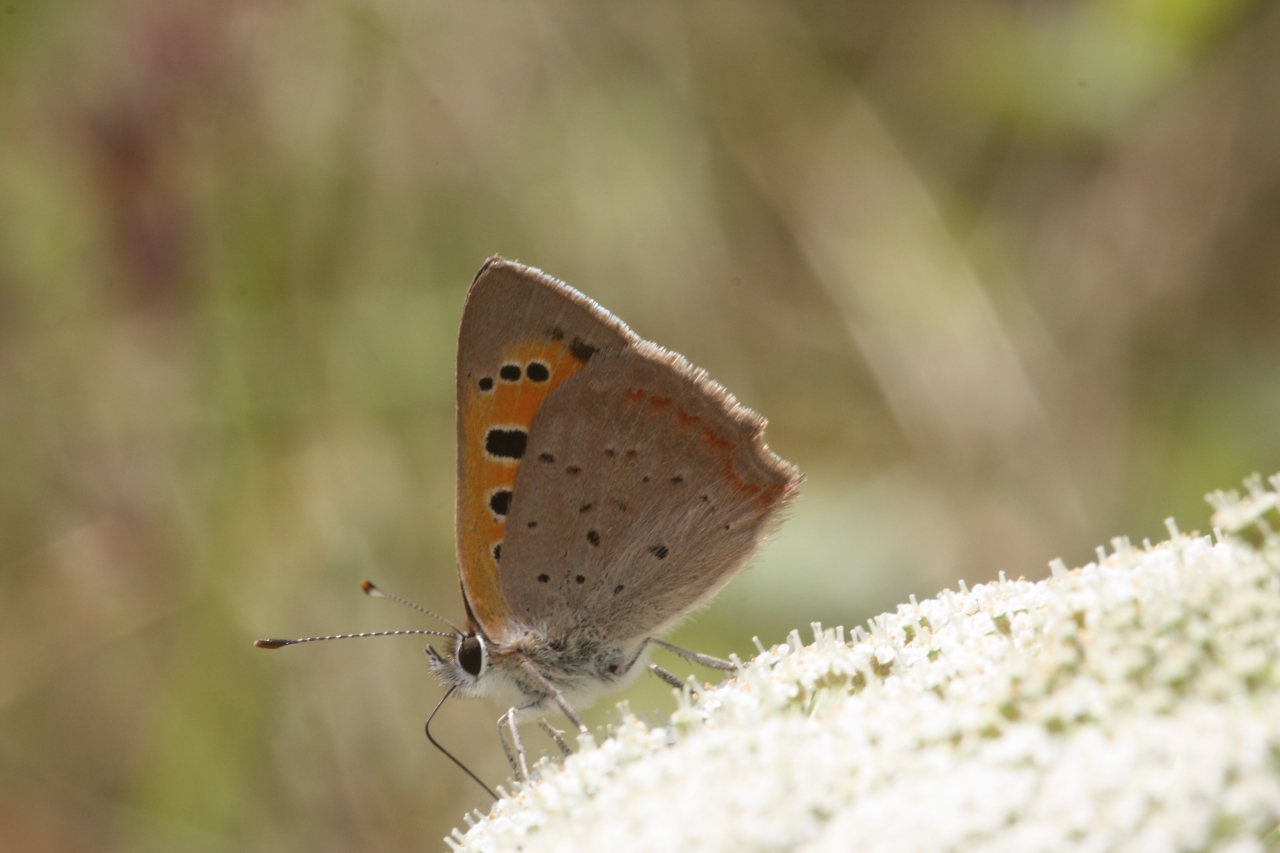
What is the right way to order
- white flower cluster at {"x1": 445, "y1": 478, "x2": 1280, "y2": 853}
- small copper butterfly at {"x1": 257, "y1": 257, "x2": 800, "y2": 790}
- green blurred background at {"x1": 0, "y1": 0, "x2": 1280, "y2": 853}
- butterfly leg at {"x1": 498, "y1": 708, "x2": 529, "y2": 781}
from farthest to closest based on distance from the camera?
green blurred background at {"x1": 0, "y1": 0, "x2": 1280, "y2": 853}
small copper butterfly at {"x1": 257, "y1": 257, "x2": 800, "y2": 790}
butterfly leg at {"x1": 498, "y1": 708, "x2": 529, "y2": 781}
white flower cluster at {"x1": 445, "y1": 478, "x2": 1280, "y2": 853}

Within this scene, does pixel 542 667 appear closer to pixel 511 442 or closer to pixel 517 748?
pixel 517 748

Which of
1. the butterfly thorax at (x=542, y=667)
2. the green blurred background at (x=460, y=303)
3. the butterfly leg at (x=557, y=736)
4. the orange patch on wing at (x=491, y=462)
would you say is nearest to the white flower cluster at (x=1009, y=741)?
the butterfly leg at (x=557, y=736)

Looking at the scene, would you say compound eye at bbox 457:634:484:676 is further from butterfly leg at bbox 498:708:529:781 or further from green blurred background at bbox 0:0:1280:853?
green blurred background at bbox 0:0:1280:853

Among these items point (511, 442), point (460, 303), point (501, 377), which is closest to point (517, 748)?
point (511, 442)

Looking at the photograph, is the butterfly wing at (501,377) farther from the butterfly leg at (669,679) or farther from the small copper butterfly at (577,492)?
the butterfly leg at (669,679)

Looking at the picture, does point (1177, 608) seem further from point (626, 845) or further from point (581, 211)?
point (581, 211)

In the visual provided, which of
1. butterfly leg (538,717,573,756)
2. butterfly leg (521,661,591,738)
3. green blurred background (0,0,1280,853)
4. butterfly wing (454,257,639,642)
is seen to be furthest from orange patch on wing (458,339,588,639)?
green blurred background (0,0,1280,853)
